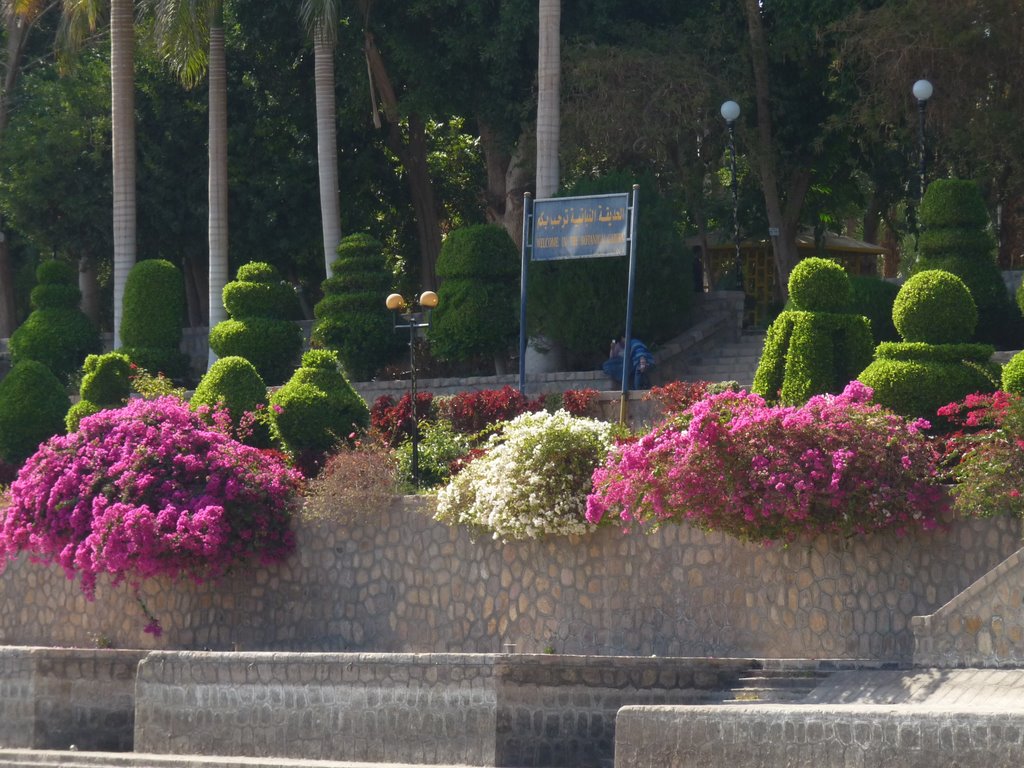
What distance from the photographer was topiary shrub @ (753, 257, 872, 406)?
62.8 ft

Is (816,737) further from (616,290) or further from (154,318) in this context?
(154,318)

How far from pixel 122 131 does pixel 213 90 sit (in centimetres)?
172

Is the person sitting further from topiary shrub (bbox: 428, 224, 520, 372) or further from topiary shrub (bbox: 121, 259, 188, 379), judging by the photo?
topiary shrub (bbox: 121, 259, 188, 379)

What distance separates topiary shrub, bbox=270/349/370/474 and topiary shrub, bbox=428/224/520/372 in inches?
141

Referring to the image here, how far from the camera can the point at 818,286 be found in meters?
19.4

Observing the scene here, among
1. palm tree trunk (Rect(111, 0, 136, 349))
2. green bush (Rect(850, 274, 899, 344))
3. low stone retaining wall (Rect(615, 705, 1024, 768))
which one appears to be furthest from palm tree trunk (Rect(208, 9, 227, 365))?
low stone retaining wall (Rect(615, 705, 1024, 768))

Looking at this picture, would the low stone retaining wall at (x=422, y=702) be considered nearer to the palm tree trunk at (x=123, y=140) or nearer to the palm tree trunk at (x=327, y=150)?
the palm tree trunk at (x=327, y=150)

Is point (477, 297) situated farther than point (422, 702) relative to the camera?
Yes

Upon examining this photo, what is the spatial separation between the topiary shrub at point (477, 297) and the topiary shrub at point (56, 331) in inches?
313

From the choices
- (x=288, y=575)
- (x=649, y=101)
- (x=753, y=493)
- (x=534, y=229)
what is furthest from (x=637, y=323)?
(x=753, y=493)

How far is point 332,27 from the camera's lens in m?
27.8

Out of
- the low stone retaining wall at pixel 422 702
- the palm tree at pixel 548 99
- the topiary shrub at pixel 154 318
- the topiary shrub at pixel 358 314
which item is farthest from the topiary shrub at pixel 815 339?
the topiary shrub at pixel 154 318

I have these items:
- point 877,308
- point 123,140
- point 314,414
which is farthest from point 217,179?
point 877,308

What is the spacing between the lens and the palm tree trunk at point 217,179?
29.8m
